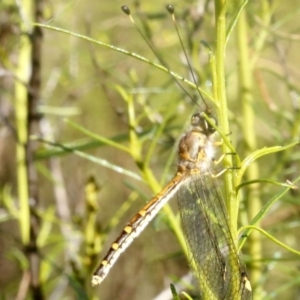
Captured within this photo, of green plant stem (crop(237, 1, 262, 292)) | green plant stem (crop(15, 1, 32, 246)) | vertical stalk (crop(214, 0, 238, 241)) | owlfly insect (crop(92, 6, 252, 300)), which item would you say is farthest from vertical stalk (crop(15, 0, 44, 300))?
vertical stalk (crop(214, 0, 238, 241))

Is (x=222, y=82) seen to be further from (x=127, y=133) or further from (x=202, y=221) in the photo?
(x=127, y=133)

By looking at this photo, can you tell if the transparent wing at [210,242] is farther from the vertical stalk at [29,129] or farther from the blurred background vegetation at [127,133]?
the vertical stalk at [29,129]

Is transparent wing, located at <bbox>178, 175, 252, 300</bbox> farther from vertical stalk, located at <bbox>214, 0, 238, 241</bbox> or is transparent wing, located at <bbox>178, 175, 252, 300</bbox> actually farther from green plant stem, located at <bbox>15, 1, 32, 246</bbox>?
green plant stem, located at <bbox>15, 1, 32, 246</bbox>

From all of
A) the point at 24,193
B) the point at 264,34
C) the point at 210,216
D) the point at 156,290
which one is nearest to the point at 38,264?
the point at 24,193

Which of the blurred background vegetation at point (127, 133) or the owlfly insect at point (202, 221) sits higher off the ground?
the blurred background vegetation at point (127, 133)

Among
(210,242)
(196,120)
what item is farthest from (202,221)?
(196,120)

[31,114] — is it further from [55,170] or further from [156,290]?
[156,290]

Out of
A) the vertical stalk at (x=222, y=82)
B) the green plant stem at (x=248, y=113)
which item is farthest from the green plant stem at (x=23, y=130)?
the vertical stalk at (x=222, y=82)
